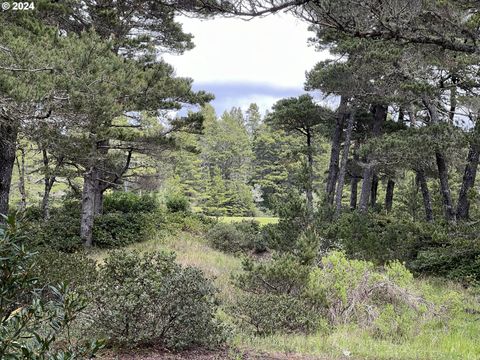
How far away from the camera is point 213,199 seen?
39469 mm

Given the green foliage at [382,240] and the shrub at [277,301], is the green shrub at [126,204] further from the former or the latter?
the shrub at [277,301]

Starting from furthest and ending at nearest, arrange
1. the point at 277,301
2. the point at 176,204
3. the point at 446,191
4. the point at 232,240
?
the point at 176,204 → the point at 232,240 → the point at 446,191 → the point at 277,301

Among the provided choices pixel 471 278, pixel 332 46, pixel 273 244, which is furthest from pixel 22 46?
pixel 332 46

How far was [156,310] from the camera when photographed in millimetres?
4180

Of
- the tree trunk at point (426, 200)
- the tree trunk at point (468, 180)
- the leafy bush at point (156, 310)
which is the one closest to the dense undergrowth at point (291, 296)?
the leafy bush at point (156, 310)

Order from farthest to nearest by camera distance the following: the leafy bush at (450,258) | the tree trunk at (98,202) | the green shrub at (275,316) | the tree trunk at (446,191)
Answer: the tree trunk at (98,202) < the tree trunk at (446,191) < the leafy bush at (450,258) < the green shrub at (275,316)

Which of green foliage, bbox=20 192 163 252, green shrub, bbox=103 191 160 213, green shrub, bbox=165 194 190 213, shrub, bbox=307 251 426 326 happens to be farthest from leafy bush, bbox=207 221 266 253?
shrub, bbox=307 251 426 326

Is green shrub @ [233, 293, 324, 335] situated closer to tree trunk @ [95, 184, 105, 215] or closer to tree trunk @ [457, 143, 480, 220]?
tree trunk @ [457, 143, 480, 220]

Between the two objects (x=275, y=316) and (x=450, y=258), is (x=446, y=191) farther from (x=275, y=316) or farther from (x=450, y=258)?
(x=275, y=316)

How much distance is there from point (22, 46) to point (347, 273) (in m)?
5.97

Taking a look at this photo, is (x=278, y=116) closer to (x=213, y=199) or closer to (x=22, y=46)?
(x=22, y=46)

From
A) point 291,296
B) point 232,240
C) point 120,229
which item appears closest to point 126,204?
point 120,229

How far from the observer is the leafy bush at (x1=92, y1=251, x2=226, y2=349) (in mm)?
3990

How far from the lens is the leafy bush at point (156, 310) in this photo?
13.1 feet
